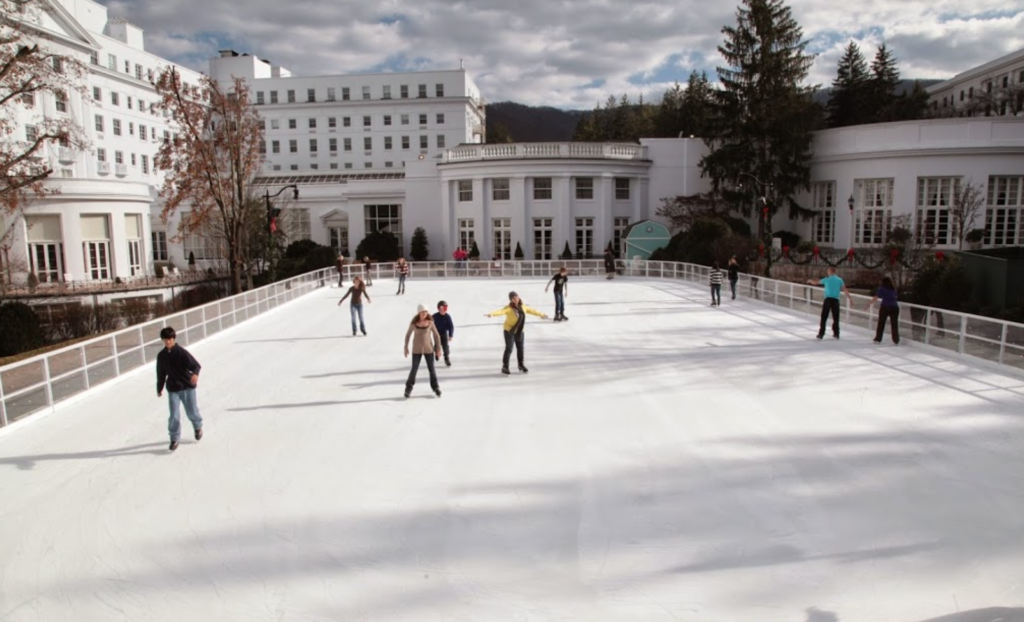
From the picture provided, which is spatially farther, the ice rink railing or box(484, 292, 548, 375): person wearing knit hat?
box(484, 292, 548, 375): person wearing knit hat

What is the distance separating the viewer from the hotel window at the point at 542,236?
44.8 metres

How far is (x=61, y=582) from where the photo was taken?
6.12 meters

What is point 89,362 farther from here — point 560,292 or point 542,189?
point 542,189

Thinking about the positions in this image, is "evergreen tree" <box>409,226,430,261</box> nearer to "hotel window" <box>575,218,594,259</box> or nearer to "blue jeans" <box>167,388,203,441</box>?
"hotel window" <box>575,218,594,259</box>

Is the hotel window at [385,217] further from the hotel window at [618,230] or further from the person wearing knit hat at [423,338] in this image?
the person wearing knit hat at [423,338]

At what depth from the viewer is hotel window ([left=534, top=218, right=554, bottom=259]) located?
44.8 meters

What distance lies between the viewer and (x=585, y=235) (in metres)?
45.2

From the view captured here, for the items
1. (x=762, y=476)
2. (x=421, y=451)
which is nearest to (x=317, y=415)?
(x=421, y=451)

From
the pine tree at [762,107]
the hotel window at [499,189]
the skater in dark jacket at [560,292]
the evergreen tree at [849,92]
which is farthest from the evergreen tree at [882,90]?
the skater in dark jacket at [560,292]

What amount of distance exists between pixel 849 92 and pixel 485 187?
4234cm

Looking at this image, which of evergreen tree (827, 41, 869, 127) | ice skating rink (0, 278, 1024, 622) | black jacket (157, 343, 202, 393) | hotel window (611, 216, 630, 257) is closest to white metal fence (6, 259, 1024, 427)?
ice skating rink (0, 278, 1024, 622)

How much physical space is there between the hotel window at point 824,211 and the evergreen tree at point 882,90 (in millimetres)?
22825

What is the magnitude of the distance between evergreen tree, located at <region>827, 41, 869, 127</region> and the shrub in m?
64.8

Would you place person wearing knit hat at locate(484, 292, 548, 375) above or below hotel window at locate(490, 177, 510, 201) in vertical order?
below
